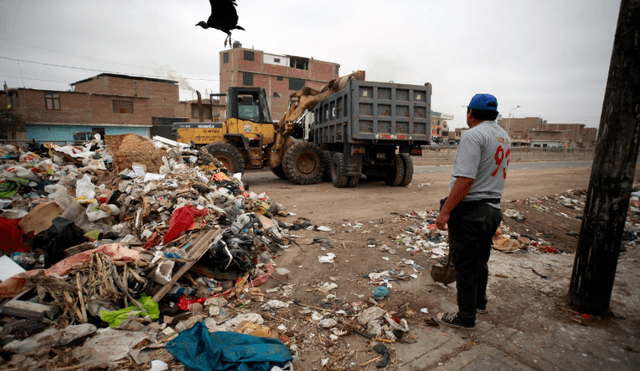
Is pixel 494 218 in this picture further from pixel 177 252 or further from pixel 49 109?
pixel 49 109

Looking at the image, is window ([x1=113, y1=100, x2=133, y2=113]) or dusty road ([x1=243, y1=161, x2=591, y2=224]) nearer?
dusty road ([x1=243, y1=161, x2=591, y2=224])

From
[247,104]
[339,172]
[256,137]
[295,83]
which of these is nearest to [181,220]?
[339,172]

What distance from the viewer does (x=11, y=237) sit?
3.74 meters

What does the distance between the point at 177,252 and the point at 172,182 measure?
268 centimetres

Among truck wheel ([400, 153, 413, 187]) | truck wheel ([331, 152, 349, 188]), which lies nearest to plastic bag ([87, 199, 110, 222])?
truck wheel ([331, 152, 349, 188])

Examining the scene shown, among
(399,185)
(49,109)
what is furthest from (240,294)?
(49,109)

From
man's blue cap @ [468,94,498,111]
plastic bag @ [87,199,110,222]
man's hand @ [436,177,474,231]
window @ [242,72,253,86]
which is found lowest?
plastic bag @ [87,199,110,222]

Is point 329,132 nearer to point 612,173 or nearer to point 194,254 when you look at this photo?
point 194,254

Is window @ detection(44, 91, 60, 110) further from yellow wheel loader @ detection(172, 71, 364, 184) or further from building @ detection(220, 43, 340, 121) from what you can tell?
yellow wheel loader @ detection(172, 71, 364, 184)

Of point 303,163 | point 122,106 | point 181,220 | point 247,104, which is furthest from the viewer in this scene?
point 122,106

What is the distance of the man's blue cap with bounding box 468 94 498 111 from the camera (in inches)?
94.9

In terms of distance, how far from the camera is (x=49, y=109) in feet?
88.4

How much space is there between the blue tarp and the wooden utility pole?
8.29 feet

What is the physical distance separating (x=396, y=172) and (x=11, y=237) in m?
8.12
